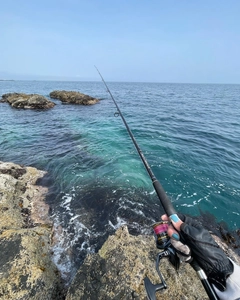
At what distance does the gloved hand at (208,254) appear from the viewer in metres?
1.96

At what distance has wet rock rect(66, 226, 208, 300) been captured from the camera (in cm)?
311

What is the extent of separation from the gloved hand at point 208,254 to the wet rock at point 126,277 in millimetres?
1613

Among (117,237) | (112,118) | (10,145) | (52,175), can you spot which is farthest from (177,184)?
(112,118)

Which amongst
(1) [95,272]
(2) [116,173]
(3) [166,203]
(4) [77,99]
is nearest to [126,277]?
(1) [95,272]

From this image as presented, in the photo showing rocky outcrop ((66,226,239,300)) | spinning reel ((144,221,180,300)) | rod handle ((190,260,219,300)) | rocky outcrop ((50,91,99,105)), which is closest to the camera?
rod handle ((190,260,219,300))

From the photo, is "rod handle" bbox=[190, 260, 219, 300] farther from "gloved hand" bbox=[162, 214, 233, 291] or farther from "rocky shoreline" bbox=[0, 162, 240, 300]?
"rocky shoreline" bbox=[0, 162, 240, 300]

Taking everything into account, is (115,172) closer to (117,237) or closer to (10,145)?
(117,237)

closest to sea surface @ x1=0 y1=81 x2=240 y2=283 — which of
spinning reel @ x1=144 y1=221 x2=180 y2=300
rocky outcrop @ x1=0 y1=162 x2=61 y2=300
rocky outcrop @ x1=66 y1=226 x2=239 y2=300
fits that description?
rocky outcrop @ x1=0 y1=162 x2=61 y2=300

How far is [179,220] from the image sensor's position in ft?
7.40

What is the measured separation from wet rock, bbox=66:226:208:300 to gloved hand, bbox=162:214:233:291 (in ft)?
5.29

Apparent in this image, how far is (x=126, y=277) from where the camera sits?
3.23 meters

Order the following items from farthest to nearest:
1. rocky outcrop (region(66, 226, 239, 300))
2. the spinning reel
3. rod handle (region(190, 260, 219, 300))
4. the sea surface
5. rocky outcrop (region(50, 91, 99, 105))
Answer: rocky outcrop (region(50, 91, 99, 105))
the sea surface
rocky outcrop (region(66, 226, 239, 300))
the spinning reel
rod handle (region(190, 260, 219, 300))

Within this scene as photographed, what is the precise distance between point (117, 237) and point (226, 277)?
8.94 ft

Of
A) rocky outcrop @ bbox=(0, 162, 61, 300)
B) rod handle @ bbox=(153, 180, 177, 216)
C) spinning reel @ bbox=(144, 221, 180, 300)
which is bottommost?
rocky outcrop @ bbox=(0, 162, 61, 300)
